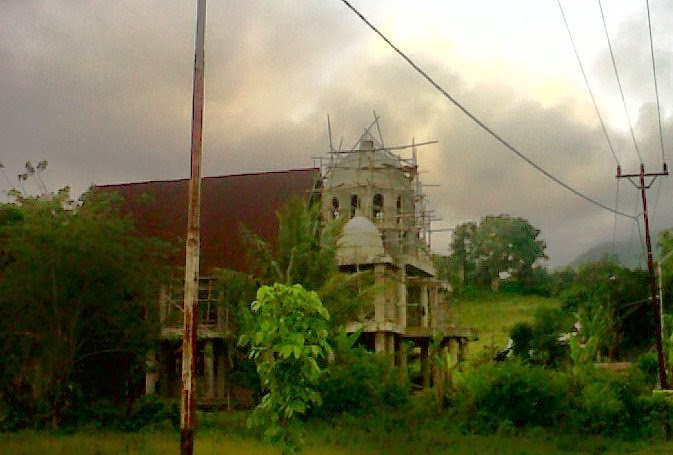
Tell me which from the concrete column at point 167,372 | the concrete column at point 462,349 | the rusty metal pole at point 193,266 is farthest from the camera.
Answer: the concrete column at point 462,349

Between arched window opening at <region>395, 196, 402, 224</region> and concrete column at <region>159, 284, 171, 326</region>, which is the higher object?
arched window opening at <region>395, 196, 402, 224</region>

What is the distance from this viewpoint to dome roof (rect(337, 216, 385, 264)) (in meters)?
33.3

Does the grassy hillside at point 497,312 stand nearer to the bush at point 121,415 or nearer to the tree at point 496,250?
the tree at point 496,250

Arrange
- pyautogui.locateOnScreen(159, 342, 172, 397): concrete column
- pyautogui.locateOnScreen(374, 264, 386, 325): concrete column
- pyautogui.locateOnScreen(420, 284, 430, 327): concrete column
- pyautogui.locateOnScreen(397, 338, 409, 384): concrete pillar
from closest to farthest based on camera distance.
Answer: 1. pyautogui.locateOnScreen(397, 338, 409, 384): concrete pillar
2. pyautogui.locateOnScreen(374, 264, 386, 325): concrete column
3. pyautogui.locateOnScreen(159, 342, 172, 397): concrete column
4. pyautogui.locateOnScreen(420, 284, 430, 327): concrete column

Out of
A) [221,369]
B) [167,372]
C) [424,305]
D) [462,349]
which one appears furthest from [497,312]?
[167,372]

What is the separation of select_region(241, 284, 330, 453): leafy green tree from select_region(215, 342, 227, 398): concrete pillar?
854 inches

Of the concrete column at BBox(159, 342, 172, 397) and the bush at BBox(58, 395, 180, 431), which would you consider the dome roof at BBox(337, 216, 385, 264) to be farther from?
the bush at BBox(58, 395, 180, 431)

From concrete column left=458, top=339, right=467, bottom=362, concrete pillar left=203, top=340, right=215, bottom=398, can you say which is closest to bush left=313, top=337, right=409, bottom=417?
concrete pillar left=203, top=340, right=215, bottom=398

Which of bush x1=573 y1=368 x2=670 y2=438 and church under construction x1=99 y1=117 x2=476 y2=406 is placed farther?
church under construction x1=99 y1=117 x2=476 y2=406

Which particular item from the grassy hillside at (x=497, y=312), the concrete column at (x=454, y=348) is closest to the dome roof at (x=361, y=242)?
the concrete column at (x=454, y=348)

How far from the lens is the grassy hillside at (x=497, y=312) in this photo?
190 feet

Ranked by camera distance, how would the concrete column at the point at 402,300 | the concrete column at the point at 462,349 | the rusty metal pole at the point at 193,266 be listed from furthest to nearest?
the concrete column at the point at 462,349 < the concrete column at the point at 402,300 < the rusty metal pole at the point at 193,266

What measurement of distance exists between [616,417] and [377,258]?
12.7 meters

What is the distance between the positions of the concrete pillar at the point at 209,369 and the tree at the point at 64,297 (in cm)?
750
